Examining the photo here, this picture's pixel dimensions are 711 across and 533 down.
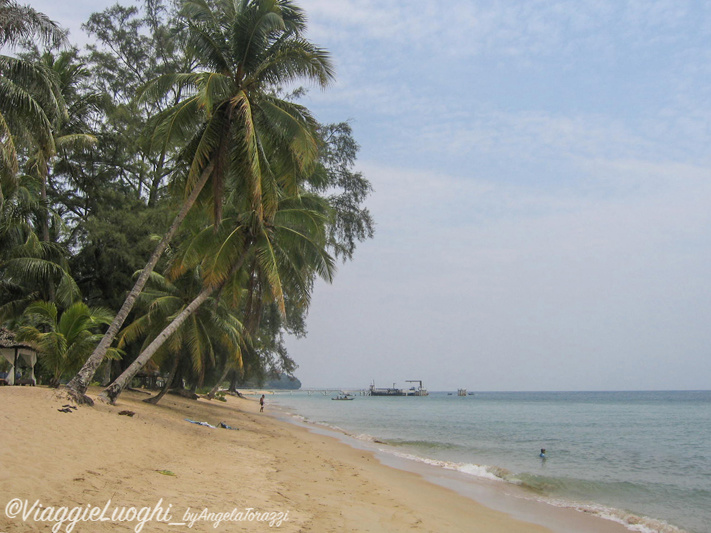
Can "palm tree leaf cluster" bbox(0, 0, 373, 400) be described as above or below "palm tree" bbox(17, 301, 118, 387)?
above

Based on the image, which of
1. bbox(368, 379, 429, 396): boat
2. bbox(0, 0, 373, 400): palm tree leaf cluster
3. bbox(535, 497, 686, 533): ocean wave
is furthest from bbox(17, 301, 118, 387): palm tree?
bbox(368, 379, 429, 396): boat

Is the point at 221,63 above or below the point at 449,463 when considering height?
above

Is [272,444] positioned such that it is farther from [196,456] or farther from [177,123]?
[177,123]

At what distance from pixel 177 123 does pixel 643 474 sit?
635 inches

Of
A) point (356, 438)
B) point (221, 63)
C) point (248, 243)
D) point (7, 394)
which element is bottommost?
point (356, 438)

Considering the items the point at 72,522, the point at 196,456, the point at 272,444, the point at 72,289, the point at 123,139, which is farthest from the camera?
the point at 123,139

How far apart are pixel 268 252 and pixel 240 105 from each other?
155 inches

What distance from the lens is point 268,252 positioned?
14484 millimetres

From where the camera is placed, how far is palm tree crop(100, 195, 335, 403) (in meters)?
14.5

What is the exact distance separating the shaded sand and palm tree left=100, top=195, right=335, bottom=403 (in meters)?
4.15

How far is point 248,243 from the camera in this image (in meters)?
15.7

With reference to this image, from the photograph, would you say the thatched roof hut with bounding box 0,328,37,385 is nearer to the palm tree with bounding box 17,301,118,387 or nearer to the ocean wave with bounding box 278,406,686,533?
the palm tree with bounding box 17,301,118,387

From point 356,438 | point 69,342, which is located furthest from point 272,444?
point 356,438

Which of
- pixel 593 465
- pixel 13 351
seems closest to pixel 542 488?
pixel 593 465
